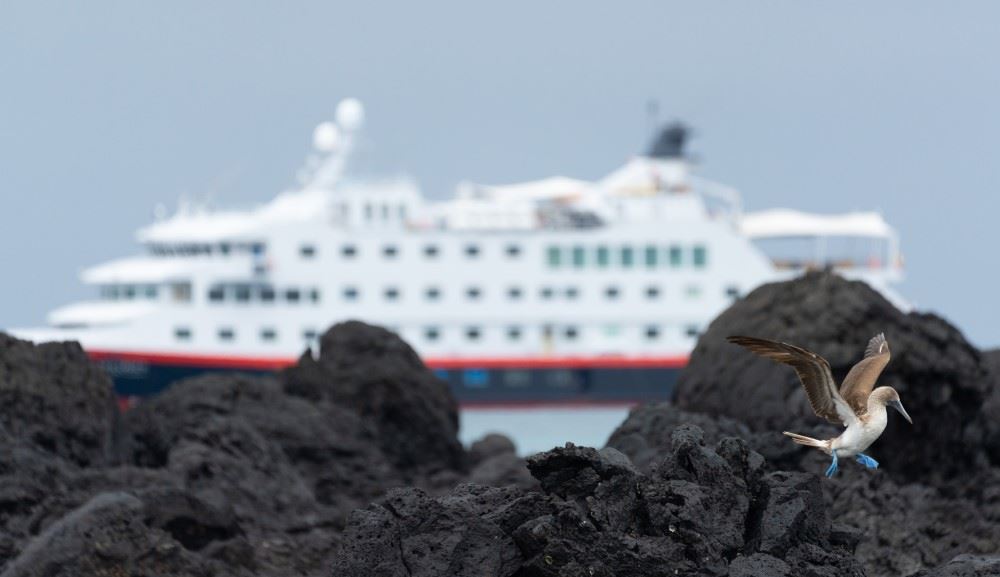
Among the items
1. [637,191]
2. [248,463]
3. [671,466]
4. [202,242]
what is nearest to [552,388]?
[637,191]

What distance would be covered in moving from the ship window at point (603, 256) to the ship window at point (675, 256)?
1646 mm

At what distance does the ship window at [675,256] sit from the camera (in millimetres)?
50812

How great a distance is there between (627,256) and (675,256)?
1.30 m

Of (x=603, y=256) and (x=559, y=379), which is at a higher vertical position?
(x=603, y=256)

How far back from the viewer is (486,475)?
1814 cm

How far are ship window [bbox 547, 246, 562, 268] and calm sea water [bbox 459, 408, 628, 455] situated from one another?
12.4 feet

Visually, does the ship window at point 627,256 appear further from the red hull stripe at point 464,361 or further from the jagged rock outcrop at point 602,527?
the jagged rock outcrop at point 602,527

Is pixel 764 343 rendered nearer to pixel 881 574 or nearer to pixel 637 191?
pixel 881 574

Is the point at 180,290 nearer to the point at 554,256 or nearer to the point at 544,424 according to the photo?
the point at 554,256

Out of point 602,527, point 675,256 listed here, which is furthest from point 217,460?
point 675,256

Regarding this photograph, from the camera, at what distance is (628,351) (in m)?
49.9

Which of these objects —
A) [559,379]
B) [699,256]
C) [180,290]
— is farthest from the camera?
[699,256]

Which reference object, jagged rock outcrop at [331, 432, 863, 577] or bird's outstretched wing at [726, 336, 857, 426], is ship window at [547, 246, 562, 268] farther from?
bird's outstretched wing at [726, 336, 857, 426]

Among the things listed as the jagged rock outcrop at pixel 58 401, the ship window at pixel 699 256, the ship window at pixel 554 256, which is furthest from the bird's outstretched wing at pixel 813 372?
the ship window at pixel 699 256
